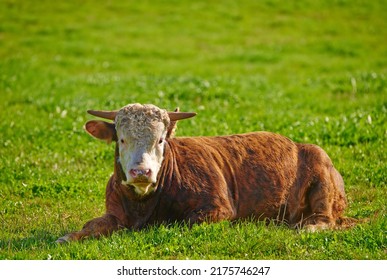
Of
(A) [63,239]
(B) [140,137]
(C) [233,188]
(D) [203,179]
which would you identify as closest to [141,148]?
(B) [140,137]

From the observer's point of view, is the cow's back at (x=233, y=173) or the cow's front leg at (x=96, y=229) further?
the cow's back at (x=233, y=173)

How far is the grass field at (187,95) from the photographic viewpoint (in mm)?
10422

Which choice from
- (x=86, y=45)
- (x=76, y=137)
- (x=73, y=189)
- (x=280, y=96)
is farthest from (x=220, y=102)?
(x=86, y=45)

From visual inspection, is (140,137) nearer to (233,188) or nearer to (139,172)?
(139,172)

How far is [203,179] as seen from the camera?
453 inches

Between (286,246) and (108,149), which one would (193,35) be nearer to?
(108,149)

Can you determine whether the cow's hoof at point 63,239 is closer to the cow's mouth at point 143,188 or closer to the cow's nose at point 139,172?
the cow's mouth at point 143,188

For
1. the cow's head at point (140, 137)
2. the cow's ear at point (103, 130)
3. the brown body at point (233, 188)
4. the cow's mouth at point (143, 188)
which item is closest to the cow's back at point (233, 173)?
the brown body at point (233, 188)

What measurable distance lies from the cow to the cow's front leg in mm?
14

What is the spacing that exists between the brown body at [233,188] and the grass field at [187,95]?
13.7 inches

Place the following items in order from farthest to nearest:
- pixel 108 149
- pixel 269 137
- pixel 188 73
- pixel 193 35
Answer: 1. pixel 193 35
2. pixel 188 73
3. pixel 108 149
4. pixel 269 137

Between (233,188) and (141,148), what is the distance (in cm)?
187

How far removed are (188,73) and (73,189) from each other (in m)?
15.7
